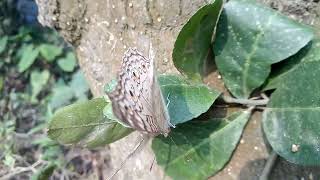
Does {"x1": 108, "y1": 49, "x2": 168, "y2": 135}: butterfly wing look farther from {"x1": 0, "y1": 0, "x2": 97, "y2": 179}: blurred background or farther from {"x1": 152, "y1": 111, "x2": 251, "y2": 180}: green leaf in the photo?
{"x1": 0, "y1": 0, "x2": 97, "y2": 179}: blurred background

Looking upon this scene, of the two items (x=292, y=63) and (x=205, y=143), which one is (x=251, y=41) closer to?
(x=292, y=63)

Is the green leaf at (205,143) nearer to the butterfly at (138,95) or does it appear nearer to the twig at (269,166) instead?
the twig at (269,166)

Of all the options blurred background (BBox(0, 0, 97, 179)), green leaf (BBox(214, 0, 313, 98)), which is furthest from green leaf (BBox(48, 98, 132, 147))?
blurred background (BBox(0, 0, 97, 179))

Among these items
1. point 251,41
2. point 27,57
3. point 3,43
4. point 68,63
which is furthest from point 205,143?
point 3,43

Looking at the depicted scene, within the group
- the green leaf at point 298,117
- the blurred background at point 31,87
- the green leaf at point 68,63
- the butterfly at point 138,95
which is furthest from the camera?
the green leaf at point 68,63

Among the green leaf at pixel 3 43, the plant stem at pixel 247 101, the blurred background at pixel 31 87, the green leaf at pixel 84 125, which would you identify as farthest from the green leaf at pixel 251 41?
the green leaf at pixel 3 43

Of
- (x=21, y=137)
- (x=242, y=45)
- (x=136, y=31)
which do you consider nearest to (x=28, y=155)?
(x=21, y=137)

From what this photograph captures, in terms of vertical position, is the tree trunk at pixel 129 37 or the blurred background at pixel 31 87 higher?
the tree trunk at pixel 129 37
